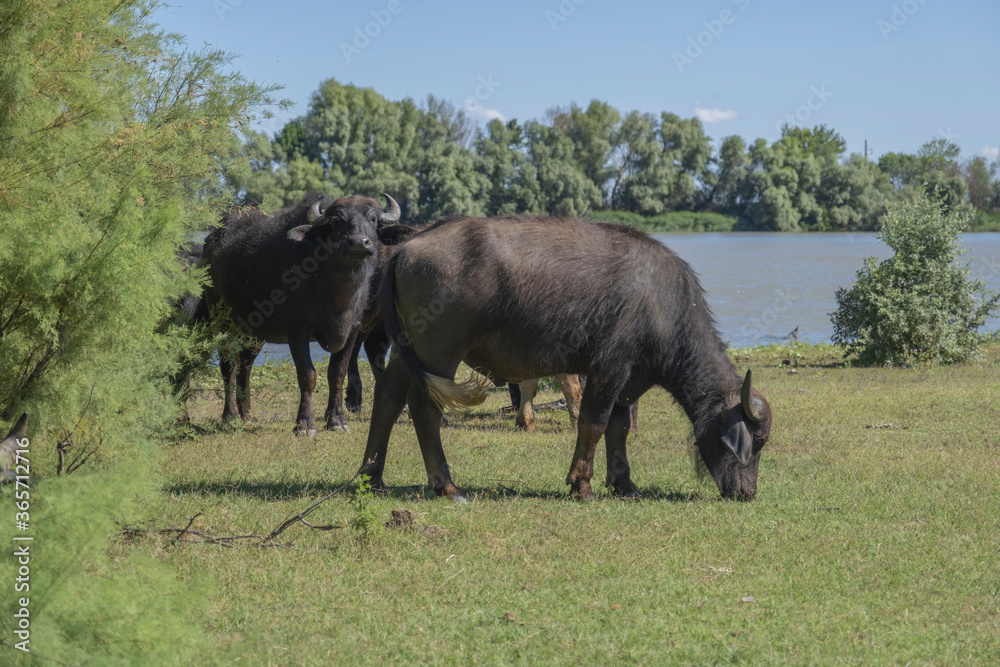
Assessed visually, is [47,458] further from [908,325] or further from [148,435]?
[908,325]

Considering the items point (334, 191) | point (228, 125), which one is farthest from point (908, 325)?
point (334, 191)

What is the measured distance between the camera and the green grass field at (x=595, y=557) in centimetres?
467

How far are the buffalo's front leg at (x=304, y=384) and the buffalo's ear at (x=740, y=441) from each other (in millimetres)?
5008

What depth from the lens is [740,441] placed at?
24.3 feet

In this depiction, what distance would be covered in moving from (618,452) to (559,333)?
1.33 meters

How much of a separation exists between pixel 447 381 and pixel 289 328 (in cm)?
434

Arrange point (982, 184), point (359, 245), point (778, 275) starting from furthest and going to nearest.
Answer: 1. point (982, 184)
2. point (778, 275)
3. point (359, 245)

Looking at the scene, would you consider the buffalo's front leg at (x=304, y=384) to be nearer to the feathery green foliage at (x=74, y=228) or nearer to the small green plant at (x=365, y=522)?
the feathery green foliage at (x=74, y=228)

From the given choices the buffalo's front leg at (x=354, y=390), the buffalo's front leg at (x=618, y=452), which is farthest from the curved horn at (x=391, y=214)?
the buffalo's front leg at (x=618, y=452)

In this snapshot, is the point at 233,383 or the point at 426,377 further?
the point at 233,383

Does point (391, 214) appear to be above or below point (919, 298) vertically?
above

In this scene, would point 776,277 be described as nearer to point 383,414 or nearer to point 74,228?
point 383,414

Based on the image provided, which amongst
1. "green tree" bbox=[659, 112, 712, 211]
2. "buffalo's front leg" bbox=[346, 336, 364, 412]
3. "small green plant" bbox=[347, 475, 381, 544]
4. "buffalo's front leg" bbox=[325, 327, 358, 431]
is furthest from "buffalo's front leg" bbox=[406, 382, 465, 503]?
"green tree" bbox=[659, 112, 712, 211]

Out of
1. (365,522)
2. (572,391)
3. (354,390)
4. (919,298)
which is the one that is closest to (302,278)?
(354,390)
